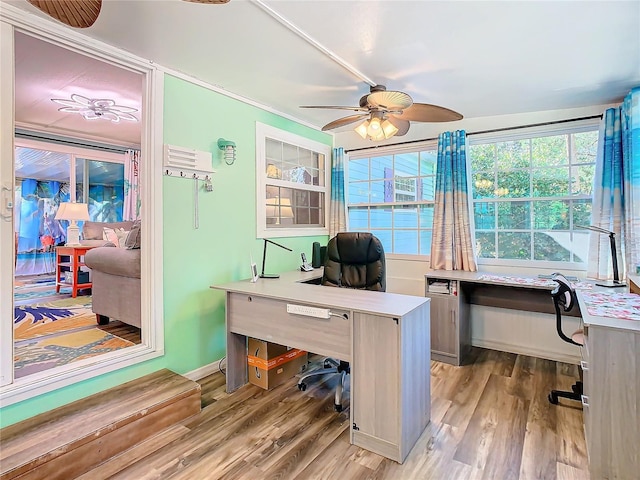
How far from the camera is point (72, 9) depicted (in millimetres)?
1289

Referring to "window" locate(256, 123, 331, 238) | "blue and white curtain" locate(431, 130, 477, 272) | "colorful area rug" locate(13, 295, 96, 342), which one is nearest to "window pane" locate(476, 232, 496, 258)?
"blue and white curtain" locate(431, 130, 477, 272)

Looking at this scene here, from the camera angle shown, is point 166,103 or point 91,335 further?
point 91,335

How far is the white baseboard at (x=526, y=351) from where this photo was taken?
3.24 m

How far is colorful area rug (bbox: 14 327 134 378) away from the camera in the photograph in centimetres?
250

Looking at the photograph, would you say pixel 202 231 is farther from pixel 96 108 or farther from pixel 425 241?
pixel 425 241

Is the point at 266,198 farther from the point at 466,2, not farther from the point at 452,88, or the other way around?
the point at 466,2

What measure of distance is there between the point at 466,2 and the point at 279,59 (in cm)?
125

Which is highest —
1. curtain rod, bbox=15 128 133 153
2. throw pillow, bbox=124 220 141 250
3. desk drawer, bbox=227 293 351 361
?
curtain rod, bbox=15 128 133 153

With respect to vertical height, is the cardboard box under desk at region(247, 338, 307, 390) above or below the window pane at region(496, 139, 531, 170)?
below

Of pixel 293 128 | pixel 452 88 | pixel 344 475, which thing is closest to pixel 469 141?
pixel 452 88

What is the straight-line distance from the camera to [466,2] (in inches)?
71.4

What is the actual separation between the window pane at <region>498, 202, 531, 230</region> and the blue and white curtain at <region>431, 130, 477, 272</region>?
1.43 ft

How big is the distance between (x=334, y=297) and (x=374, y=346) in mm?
→ 445

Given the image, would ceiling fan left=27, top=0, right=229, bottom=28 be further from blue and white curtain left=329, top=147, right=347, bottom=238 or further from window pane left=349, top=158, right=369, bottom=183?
window pane left=349, top=158, right=369, bottom=183
